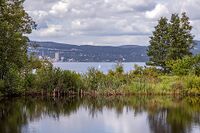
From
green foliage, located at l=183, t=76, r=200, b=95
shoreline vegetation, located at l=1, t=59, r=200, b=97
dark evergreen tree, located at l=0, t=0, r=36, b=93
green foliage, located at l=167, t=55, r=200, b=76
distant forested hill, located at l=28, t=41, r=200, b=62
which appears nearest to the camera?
dark evergreen tree, located at l=0, t=0, r=36, b=93

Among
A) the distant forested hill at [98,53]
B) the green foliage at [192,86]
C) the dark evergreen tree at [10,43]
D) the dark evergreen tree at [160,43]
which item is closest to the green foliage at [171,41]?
the dark evergreen tree at [160,43]

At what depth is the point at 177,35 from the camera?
5994cm

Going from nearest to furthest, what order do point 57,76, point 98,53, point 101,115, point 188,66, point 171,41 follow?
point 101,115, point 57,76, point 188,66, point 171,41, point 98,53

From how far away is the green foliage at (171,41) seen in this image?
197 feet

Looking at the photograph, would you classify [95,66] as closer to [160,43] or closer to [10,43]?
[160,43]

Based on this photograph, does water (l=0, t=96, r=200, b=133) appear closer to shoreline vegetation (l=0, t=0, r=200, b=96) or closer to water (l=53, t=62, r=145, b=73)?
shoreline vegetation (l=0, t=0, r=200, b=96)

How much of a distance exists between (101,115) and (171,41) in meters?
28.2

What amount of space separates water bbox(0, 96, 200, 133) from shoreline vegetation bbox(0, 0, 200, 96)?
2.23 meters

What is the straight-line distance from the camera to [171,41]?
197 ft

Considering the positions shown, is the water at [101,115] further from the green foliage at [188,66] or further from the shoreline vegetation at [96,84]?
the green foliage at [188,66]

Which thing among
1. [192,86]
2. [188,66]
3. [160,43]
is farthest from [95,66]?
[192,86]

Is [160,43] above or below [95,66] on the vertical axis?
above

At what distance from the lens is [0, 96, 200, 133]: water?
28.6m

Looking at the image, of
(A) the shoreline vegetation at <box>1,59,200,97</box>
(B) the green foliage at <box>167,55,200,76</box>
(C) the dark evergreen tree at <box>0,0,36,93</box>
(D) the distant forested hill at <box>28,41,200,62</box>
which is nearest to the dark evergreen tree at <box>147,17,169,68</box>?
(B) the green foliage at <box>167,55,200,76</box>
